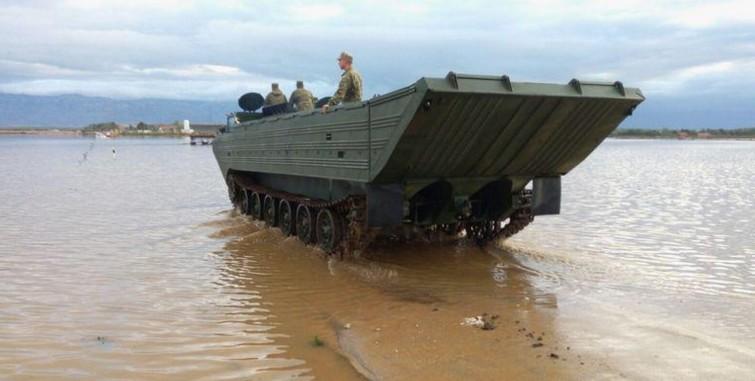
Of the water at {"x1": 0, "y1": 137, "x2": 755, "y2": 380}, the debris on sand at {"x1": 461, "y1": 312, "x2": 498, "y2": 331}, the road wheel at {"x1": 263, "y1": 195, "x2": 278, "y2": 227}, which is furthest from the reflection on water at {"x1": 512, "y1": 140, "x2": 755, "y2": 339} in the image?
the road wheel at {"x1": 263, "y1": 195, "x2": 278, "y2": 227}

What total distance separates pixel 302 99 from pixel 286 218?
2.34 m

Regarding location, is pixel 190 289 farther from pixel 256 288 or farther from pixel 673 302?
pixel 673 302

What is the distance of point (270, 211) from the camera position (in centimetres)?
1250

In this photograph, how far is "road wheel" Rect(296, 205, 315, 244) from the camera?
1020cm

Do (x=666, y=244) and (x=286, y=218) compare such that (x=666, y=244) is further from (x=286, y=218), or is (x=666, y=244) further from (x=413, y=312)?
(x=286, y=218)

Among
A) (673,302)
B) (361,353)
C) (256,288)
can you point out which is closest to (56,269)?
(256,288)

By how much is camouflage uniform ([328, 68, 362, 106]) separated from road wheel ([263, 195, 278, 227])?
354cm

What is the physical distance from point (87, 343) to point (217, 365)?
55.5 inches

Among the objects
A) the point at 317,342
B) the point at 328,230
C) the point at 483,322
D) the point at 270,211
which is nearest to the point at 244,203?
the point at 270,211

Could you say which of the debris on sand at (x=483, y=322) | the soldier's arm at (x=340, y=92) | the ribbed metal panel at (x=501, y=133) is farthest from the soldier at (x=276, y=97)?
the debris on sand at (x=483, y=322)

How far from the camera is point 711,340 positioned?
5.73m

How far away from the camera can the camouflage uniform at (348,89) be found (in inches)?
366

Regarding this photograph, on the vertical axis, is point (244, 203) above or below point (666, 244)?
above

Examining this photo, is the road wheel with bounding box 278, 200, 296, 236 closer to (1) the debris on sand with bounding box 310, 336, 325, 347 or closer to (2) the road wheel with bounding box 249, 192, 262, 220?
(2) the road wheel with bounding box 249, 192, 262, 220
